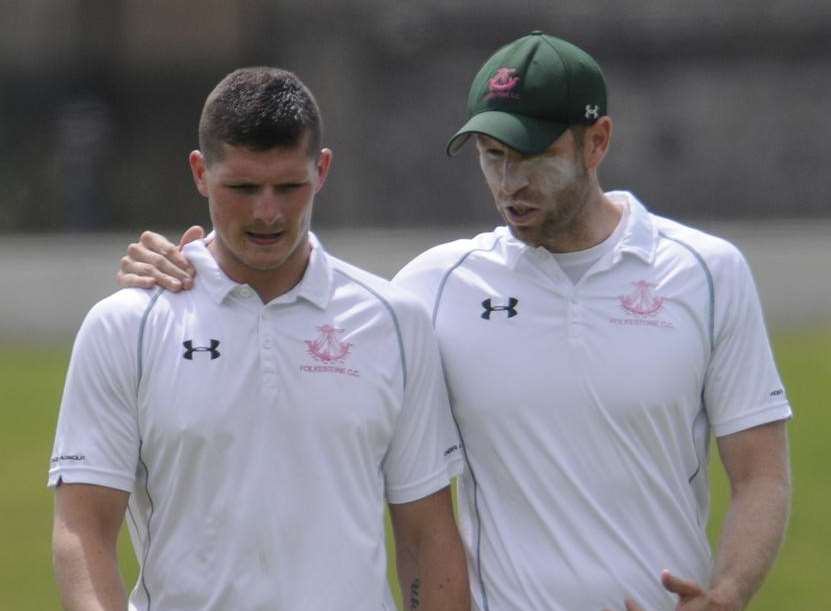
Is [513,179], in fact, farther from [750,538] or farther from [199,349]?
[750,538]

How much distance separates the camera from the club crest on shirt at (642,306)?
4680 mm

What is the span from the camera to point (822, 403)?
14.7m

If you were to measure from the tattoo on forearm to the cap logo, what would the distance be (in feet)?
3.88

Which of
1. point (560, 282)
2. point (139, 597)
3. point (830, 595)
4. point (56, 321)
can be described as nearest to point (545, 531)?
point (560, 282)

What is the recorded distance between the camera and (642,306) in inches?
185

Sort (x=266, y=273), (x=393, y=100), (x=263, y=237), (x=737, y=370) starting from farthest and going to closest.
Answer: (x=393, y=100) < (x=737, y=370) < (x=266, y=273) < (x=263, y=237)

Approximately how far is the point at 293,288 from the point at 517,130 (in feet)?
2.19

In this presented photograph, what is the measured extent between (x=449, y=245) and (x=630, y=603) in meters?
1.02

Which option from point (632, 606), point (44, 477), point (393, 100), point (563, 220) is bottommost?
point (44, 477)

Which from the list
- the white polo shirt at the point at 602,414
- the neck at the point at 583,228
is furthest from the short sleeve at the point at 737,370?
the neck at the point at 583,228

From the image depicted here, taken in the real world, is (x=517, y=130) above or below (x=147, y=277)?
above

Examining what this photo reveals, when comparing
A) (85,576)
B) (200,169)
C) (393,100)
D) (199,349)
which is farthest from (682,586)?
(393,100)

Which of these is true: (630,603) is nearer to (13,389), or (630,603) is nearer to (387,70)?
(13,389)

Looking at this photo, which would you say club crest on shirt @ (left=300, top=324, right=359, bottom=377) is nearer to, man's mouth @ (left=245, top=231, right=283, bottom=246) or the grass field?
man's mouth @ (left=245, top=231, right=283, bottom=246)
